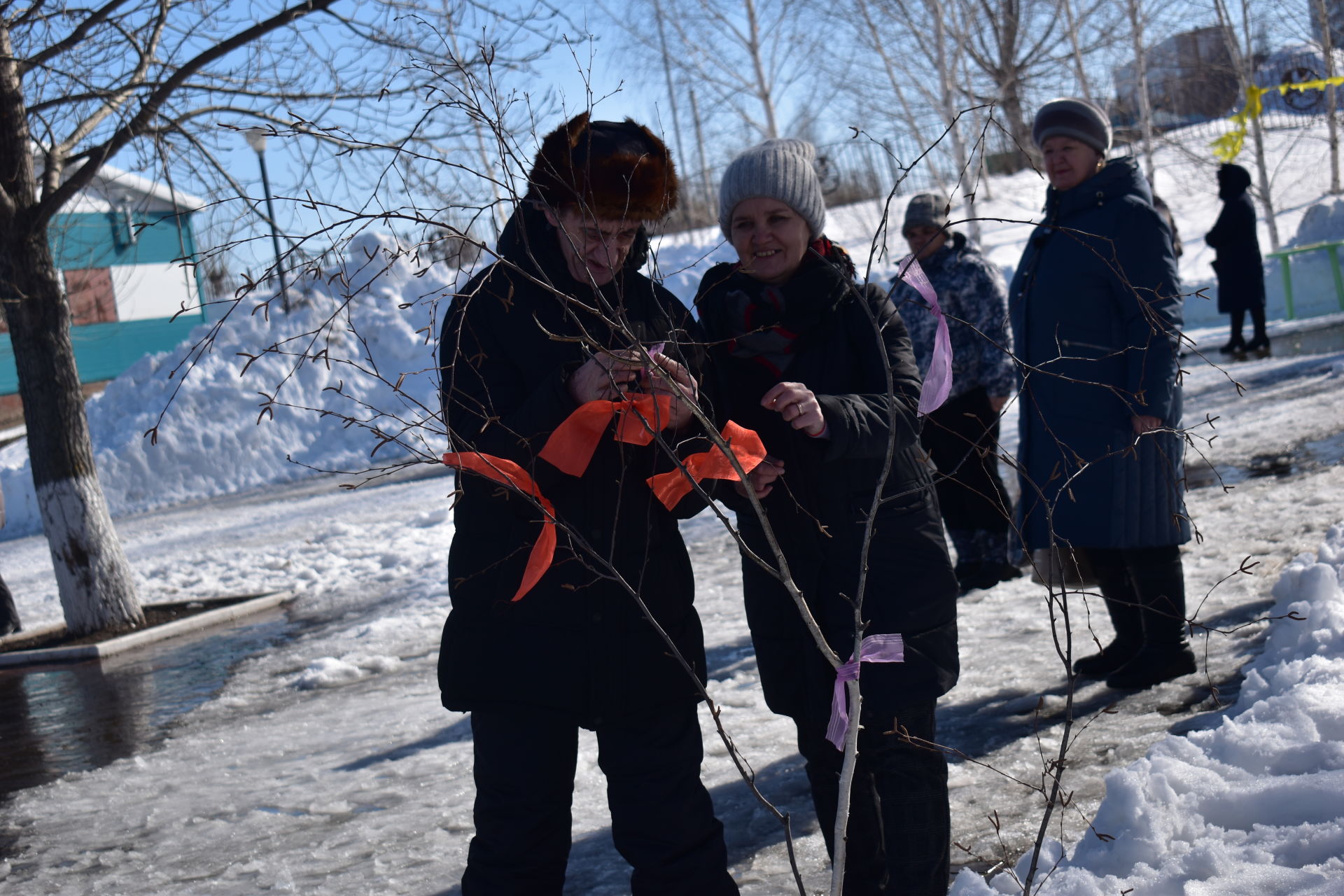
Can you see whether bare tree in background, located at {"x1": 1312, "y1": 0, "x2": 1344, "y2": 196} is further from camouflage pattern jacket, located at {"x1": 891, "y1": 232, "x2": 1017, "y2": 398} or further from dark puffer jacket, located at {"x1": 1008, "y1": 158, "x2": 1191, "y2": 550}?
dark puffer jacket, located at {"x1": 1008, "y1": 158, "x2": 1191, "y2": 550}

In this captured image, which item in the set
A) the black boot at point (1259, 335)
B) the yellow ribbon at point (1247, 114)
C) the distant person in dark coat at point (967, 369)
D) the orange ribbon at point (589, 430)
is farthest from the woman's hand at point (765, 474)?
the yellow ribbon at point (1247, 114)

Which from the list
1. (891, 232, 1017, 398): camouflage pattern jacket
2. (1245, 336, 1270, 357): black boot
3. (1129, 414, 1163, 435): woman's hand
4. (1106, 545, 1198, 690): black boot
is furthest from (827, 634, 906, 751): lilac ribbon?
(1245, 336, 1270, 357): black boot

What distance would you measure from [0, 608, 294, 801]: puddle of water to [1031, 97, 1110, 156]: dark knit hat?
4346 mm

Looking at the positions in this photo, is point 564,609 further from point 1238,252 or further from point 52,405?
point 1238,252

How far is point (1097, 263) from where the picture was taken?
12.1 ft

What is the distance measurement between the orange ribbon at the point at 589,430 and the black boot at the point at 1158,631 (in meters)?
2.33

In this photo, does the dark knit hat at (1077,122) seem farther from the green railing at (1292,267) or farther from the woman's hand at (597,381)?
the green railing at (1292,267)

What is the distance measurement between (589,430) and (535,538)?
0.29m

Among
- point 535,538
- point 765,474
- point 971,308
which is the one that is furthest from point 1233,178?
point 535,538

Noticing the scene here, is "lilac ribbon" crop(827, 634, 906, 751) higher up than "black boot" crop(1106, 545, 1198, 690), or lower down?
higher up

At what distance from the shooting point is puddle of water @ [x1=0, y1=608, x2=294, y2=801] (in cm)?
487

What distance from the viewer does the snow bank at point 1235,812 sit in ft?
6.76

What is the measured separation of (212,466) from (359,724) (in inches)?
565

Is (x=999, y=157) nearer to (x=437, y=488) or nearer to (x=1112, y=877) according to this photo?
(x=437, y=488)
